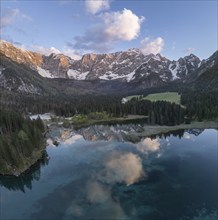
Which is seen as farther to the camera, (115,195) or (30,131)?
(30,131)

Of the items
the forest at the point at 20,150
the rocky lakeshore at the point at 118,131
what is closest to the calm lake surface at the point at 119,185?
the forest at the point at 20,150

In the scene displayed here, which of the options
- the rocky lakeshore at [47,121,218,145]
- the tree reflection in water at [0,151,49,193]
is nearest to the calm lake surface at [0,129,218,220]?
the tree reflection in water at [0,151,49,193]

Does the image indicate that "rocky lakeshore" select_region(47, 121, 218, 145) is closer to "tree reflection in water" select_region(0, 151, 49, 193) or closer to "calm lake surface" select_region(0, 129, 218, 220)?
"calm lake surface" select_region(0, 129, 218, 220)

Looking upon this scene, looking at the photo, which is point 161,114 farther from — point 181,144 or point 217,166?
point 217,166

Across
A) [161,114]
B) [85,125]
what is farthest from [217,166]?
[85,125]

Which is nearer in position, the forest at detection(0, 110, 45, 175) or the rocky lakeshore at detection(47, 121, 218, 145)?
the forest at detection(0, 110, 45, 175)

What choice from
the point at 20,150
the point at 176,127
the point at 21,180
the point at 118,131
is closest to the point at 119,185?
the point at 21,180

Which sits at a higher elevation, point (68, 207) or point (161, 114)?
point (161, 114)

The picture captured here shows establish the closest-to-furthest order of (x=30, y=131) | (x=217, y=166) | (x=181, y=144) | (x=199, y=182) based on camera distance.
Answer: (x=199, y=182) < (x=217, y=166) < (x=30, y=131) < (x=181, y=144)

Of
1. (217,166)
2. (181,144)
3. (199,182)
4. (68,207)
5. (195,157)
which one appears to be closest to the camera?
(68,207)
